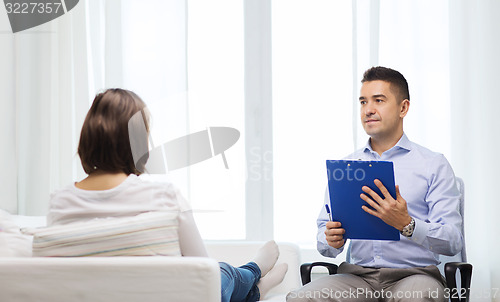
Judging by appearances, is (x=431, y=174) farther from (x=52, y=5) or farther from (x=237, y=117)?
(x=52, y=5)

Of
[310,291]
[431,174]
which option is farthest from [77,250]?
[431,174]

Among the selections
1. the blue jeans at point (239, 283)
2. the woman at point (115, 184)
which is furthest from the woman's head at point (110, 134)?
the blue jeans at point (239, 283)

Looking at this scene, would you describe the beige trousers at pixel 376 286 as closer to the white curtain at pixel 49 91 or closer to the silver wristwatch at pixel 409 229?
the silver wristwatch at pixel 409 229

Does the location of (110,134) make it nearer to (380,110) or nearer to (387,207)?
(387,207)

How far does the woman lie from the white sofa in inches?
6.9

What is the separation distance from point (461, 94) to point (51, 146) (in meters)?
2.33

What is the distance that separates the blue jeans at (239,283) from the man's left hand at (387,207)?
18.7 inches

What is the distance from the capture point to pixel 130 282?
1.47 meters

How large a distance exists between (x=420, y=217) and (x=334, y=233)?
350 mm

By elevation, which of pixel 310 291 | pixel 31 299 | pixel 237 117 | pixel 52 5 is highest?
pixel 52 5

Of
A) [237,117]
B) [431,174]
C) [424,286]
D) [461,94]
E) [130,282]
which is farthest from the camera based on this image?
[237,117]

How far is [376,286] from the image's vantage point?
7.05ft

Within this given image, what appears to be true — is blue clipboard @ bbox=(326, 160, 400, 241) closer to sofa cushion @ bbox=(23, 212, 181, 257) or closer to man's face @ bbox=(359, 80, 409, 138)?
man's face @ bbox=(359, 80, 409, 138)

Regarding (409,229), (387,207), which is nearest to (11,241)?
(387,207)
